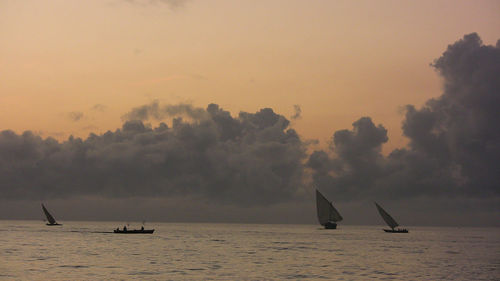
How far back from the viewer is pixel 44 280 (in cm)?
7806

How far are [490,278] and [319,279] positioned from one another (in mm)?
26549

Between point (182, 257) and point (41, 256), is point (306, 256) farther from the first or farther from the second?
point (41, 256)

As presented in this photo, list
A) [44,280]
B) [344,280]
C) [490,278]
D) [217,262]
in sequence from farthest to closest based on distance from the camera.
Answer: [217,262] < [490,278] < [344,280] < [44,280]

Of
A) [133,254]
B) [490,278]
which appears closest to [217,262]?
[133,254]

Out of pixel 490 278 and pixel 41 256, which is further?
pixel 41 256

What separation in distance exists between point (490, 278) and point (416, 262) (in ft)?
94.3

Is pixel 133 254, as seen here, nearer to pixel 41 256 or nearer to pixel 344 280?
pixel 41 256

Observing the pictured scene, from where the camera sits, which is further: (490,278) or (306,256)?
(306,256)

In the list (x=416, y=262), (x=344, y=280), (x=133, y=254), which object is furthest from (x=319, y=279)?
(x=133, y=254)

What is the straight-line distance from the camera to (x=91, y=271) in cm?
9000

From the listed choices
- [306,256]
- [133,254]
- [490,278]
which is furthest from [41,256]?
[490,278]

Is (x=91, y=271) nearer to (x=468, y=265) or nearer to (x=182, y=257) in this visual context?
(x=182, y=257)

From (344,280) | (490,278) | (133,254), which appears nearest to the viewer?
(344,280)

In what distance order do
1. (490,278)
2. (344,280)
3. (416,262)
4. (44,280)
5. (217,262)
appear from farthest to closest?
(416,262), (217,262), (490,278), (344,280), (44,280)
